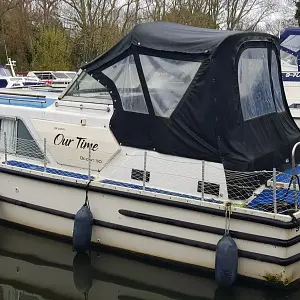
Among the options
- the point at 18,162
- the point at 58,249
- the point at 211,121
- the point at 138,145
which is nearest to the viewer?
the point at 211,121

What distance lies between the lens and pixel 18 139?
816cm

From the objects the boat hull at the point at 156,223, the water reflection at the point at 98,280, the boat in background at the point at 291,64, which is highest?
the boat in background at the point at 291,64

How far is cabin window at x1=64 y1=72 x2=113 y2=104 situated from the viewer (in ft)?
24.6

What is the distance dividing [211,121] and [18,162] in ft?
10.8

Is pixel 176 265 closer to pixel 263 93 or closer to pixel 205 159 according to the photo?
pixel 205 159

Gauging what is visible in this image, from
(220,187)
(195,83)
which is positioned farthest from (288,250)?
(195,83)

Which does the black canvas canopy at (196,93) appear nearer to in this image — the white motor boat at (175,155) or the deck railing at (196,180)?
the white motor boat at (175,155)

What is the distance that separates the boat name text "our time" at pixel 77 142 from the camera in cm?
726

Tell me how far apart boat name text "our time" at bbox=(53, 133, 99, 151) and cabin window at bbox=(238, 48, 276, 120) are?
6.94ft

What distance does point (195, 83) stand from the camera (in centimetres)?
643

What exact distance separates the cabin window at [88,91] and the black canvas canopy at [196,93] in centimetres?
34

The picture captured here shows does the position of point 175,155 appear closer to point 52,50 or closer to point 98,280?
point 98,280

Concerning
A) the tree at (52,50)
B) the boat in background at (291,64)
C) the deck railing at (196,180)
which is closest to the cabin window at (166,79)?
the deck railing at (196,180)

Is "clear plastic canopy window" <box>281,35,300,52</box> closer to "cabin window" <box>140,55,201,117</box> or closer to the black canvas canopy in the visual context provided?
the black canvas canopy
